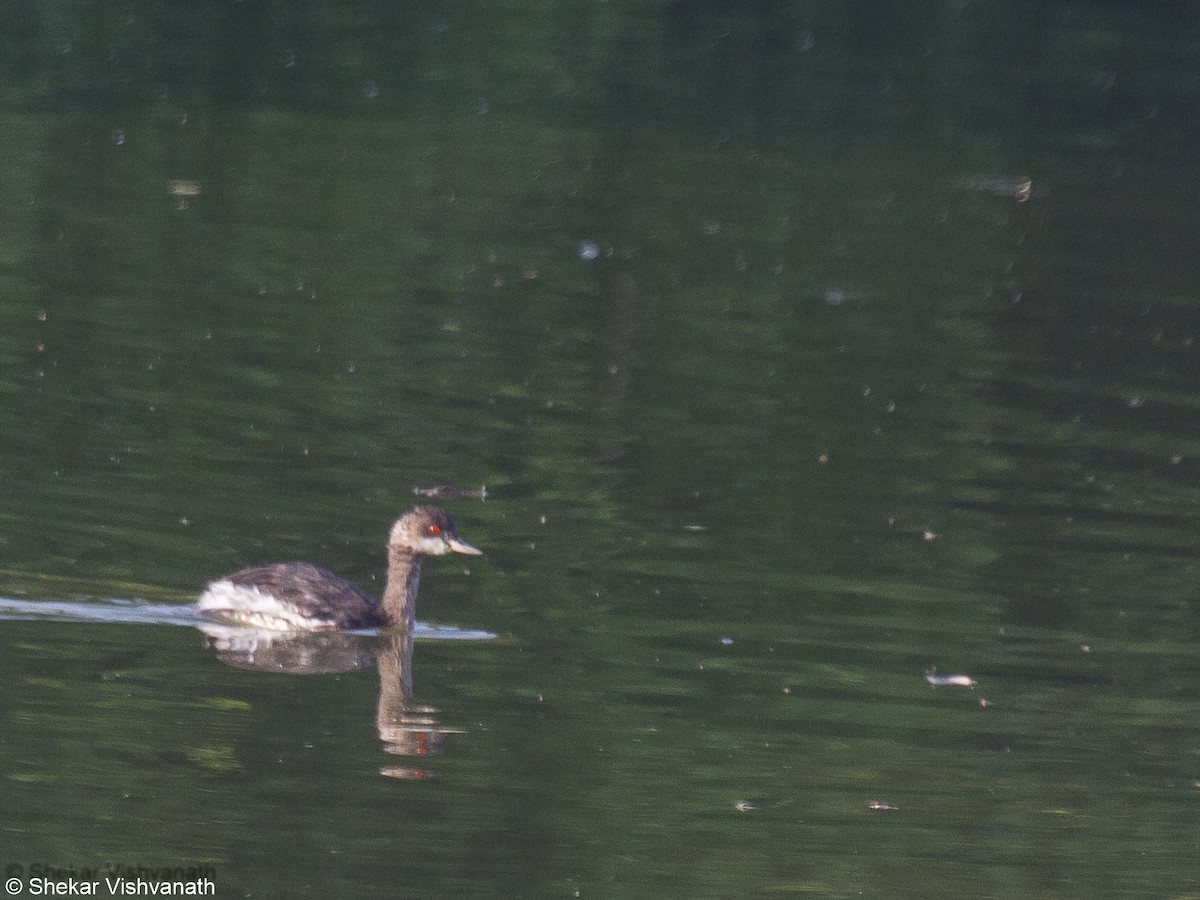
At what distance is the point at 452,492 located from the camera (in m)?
14.6

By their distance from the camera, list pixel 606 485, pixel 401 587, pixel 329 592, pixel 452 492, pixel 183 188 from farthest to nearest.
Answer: pixel 183 188, pixel 606 485, pixel 452 492, pixel 401 587, pixel 329 592

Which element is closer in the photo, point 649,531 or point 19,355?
point 649,531

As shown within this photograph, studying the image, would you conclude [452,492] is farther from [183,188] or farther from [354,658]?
[183,188]

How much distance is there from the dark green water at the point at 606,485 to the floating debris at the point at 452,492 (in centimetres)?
12

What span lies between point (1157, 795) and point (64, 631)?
16.4 feet

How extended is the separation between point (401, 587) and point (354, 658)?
722 millimetres

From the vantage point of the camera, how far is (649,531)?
14172 mm

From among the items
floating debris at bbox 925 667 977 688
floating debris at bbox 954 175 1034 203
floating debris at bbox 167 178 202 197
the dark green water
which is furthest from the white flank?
floating debris at bbox 954 175 1034 203

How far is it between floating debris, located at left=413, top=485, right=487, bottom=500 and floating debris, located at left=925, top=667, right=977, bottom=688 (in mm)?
3811

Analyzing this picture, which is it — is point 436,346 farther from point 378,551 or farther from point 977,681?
point 977,681

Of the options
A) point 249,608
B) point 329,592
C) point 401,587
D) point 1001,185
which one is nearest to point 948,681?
point 401,587

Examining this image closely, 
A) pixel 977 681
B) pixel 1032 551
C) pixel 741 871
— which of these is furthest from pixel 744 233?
pixel 741 871

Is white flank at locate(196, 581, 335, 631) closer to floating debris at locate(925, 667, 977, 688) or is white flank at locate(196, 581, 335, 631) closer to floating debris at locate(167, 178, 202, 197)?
floating debris at locate(925, 667, 977, 688)

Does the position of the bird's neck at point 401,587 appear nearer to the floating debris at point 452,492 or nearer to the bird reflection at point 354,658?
the bird reflection at point 354,658
